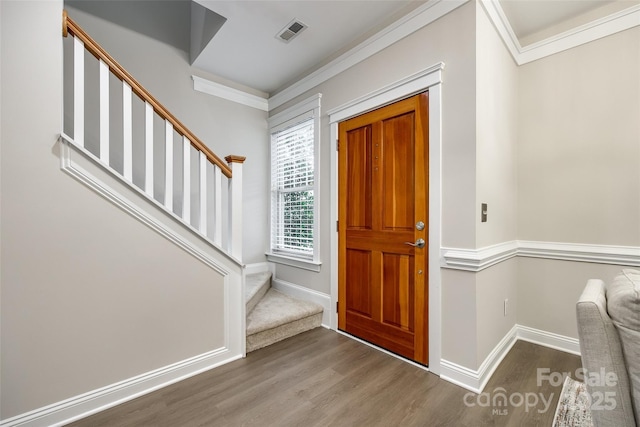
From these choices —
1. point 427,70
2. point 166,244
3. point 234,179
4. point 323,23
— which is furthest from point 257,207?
point 427,70

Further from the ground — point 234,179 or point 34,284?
point 234,179

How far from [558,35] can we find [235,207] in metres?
3.30

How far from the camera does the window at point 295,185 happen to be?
318 centimetres

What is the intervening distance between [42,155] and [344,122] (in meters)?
2.32

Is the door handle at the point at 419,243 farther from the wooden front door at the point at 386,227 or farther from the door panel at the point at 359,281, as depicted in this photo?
the door panel at the point at 359,281

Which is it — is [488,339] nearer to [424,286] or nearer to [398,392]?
[424,286]

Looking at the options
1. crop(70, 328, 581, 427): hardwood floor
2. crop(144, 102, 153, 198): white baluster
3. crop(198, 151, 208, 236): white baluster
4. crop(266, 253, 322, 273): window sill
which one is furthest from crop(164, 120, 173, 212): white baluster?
crop(266, 253, 322, 273): window sill

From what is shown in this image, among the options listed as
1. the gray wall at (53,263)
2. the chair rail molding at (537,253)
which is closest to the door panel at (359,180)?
the chair rail molding at (537,253)

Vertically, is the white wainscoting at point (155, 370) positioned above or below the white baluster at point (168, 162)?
below

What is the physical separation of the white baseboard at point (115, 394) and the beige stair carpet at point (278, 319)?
30 centimetres

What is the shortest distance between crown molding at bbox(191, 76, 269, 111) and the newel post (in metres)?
1.63

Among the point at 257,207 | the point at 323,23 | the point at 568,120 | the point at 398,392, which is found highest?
the point at 323,23

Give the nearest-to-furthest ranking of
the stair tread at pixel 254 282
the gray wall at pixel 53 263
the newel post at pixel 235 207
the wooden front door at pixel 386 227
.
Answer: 1. the gray wall at pixel 53 263
2. the wooden front door at pixel 386 227
3. the newel post at pixel 235 207
4. the stair tread at pixel 254 282

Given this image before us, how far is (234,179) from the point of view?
2.35 meters
